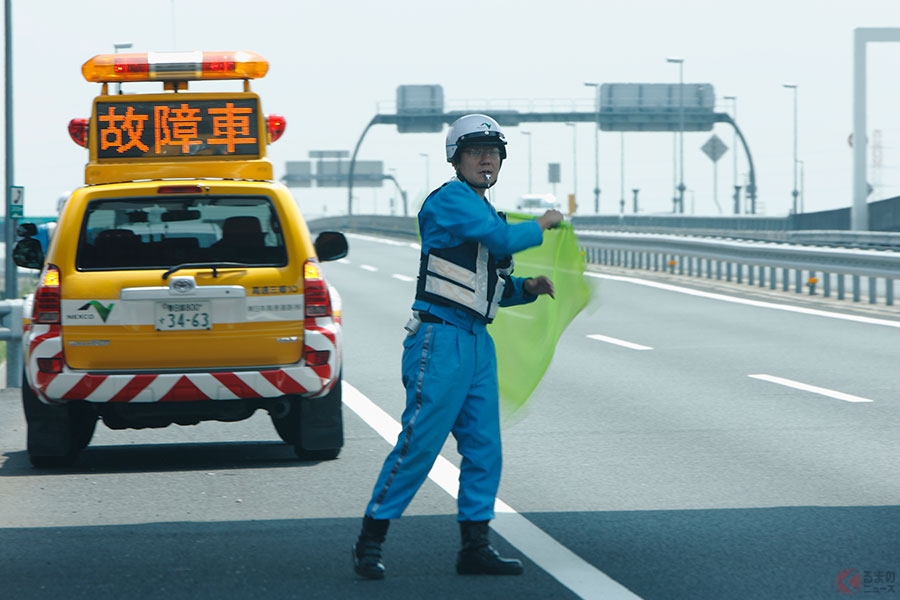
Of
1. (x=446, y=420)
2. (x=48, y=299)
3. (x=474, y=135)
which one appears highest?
(x=474, y=135)

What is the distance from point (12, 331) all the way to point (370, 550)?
25.4ft

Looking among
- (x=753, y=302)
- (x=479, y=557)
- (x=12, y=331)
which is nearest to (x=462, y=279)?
(x=479, y=557)

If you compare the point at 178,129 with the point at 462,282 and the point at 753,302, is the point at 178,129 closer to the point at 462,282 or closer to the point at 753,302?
the point at 462,282

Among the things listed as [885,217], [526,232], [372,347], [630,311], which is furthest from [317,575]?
[885,217]

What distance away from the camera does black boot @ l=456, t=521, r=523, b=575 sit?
5910 mm

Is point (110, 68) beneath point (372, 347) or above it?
above

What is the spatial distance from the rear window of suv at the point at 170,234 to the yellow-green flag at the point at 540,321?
2.00m

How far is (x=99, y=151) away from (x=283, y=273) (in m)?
3.98

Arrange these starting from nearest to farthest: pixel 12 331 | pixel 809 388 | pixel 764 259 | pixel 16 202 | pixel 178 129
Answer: pixel 178 129, pixel 809 388, pixel 12 331, pixel 764 259, pixel 16 202

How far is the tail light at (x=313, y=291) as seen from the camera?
342 inches

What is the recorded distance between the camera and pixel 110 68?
40.3 ft

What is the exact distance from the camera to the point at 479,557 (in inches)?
233

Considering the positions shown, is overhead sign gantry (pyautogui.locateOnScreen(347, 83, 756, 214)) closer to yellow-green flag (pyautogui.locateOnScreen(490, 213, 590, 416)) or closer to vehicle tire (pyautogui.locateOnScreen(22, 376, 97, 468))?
vehicle tire (pyautogui.locateOnScreen(22, 376, 97, 468))

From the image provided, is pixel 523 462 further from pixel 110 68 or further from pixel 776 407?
pixel 110 68
